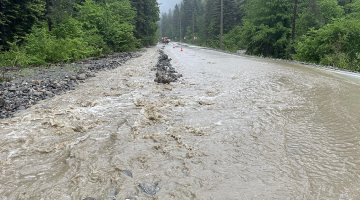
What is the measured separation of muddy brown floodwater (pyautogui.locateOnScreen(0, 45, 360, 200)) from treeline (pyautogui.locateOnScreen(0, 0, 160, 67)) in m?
8.01

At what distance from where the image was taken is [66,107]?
21.5ft

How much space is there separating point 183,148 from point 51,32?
16537mm

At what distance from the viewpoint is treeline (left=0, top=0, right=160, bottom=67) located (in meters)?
13.7

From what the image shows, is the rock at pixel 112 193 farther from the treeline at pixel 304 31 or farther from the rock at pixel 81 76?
the treeline at pixel 304 31

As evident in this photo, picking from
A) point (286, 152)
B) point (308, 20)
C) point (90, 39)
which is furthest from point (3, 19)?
point (308, 20)

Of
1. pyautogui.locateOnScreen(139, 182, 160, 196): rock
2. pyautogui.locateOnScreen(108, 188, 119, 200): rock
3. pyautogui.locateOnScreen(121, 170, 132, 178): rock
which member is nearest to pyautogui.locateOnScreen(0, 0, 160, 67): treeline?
pyautogui.locateOnScreen(121, 170, 132, 178): rock

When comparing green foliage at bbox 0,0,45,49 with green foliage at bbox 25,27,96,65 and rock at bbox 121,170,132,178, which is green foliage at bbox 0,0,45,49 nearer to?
green foliage at bbox 25,27,96,65

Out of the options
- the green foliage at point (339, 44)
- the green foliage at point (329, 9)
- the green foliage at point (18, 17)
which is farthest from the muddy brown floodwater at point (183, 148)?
the green foliage at point (329, 9)

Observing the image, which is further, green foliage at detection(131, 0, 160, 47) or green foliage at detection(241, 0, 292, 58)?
green foliage at detection(131, 0, 160, 47)

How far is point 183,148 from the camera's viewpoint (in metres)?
4.22

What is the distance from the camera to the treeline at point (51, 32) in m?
13.7

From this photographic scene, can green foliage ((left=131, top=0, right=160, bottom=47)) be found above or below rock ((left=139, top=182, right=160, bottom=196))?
above

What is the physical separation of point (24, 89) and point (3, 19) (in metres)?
10.3

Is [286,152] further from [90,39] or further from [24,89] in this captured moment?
[90,39]
